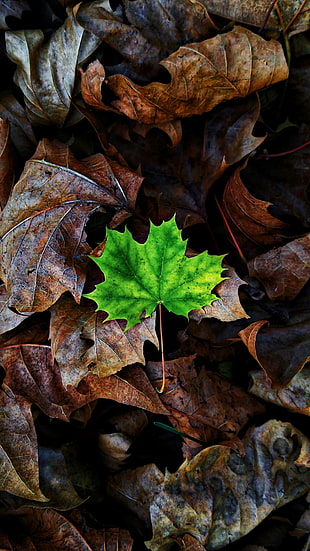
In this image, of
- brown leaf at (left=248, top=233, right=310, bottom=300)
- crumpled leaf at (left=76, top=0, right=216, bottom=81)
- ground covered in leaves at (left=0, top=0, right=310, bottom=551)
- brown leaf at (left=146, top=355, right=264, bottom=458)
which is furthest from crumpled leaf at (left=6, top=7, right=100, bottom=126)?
brown leaf at (left=146, top=355, right=264, bottom=458)

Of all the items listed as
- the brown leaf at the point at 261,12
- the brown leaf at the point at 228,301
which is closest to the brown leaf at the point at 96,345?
the brown leaf at the point at 228,301

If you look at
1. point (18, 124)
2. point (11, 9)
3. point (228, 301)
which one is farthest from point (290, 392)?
point (11, 9)

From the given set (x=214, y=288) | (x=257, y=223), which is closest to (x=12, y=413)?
(x=214, y=288)

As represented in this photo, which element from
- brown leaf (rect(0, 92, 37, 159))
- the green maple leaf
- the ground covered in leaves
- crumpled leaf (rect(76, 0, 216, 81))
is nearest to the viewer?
the green maple leaf

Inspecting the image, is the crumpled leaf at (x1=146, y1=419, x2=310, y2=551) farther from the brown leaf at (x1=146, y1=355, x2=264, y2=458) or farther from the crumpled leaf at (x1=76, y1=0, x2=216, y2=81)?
the crumpled leaf at (x1=76, y1=0, x2=216, y2=81)

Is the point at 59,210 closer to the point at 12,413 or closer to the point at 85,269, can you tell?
the point at 85,269

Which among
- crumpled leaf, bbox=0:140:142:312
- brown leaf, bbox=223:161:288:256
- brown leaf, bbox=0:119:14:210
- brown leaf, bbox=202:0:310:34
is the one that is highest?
brown leaf, bbox=202:0:310:34

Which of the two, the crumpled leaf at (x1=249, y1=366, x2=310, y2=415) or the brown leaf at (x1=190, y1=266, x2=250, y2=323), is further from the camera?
the crumpled leaf at (x1=249, y1=366, x2=310, y2=415)

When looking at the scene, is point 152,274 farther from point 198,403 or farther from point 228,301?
point 198,403
